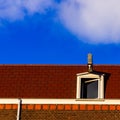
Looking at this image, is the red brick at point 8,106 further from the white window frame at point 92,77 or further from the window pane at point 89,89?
the window pane at point 89,89

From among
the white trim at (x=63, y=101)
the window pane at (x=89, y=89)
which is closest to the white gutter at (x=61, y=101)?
the white trim at (x=63, y=101)

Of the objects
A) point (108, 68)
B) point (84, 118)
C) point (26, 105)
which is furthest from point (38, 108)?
point (108, 68)

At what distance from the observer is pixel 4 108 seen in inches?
869

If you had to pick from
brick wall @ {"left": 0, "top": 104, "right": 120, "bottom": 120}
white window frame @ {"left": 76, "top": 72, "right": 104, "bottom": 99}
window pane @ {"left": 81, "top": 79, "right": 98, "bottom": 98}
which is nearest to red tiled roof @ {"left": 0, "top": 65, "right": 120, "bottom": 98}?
white window frame @ {"left": 76, "top": 72, "right": 104, "bottom": 99}

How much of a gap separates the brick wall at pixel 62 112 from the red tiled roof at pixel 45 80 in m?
0.66

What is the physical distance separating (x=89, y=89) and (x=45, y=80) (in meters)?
2.49

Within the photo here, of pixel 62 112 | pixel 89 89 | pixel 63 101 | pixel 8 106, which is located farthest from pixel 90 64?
pixel 8 106

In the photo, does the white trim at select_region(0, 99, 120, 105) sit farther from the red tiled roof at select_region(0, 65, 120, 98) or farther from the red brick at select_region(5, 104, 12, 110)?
the red tiled roof at select_region(0, 65, 120, 98)

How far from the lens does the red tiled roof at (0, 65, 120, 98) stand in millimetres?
22391

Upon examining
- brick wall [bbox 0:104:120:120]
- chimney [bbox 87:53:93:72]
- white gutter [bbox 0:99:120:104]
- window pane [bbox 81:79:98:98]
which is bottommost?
brick wall [bbox 0:104:120:120]

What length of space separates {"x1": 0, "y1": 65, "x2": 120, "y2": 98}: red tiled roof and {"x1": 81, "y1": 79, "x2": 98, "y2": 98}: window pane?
509mm

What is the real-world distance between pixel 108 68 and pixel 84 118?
11.5ft

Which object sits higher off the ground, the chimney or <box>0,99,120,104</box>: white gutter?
the chimney

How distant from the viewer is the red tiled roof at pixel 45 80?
882 inches
